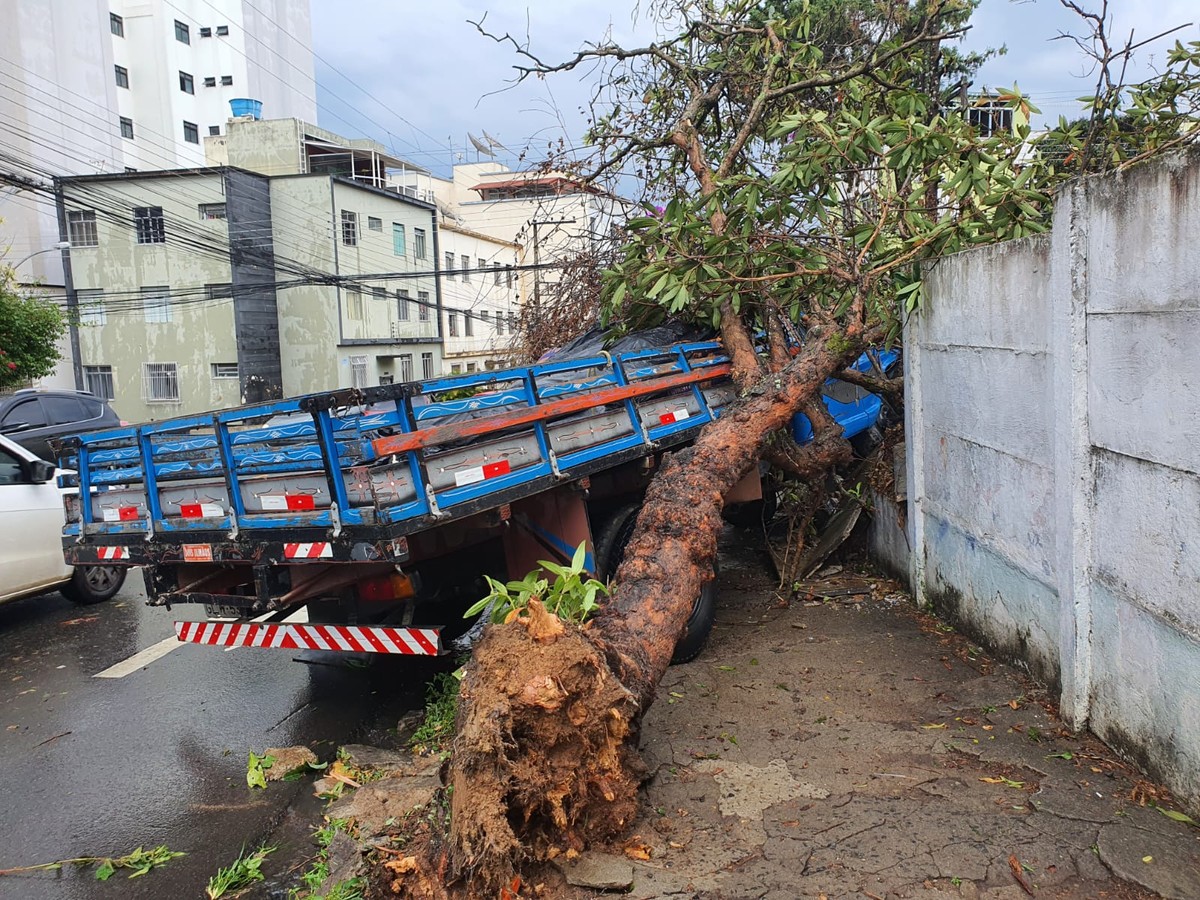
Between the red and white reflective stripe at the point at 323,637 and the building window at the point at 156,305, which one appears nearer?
the red and white reflective stripe at the point at 323,637

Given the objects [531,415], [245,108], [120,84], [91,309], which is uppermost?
[120,84]

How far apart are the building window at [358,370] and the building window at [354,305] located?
1464 millimetres

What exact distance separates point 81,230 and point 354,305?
9.61 m

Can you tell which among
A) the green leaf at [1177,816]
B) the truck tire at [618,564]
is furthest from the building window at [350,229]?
the green leaf at [1177,816]

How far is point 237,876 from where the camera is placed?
3785 millimetres

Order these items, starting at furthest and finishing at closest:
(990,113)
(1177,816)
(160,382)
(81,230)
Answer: (160,382)
(81,230)
(990,113)
(1177,816)

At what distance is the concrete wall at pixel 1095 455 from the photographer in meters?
3.36

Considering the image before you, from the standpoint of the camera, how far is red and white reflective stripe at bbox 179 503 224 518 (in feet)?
16.3

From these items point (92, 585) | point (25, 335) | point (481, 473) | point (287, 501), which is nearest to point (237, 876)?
point (287, 501)

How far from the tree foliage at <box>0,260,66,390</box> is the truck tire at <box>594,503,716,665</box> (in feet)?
59.9

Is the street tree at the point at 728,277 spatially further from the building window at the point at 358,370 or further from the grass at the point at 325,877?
the building window at the point at 358,370

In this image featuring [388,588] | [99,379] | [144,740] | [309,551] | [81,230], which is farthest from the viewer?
[99,379]

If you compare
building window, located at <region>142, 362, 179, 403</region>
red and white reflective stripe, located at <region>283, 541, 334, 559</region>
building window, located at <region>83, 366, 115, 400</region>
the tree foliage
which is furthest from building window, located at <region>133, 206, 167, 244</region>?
red and white reflective stripe, located at <region>283, 541, 334, 559</region>

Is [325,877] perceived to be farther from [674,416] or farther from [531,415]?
[674,416]
